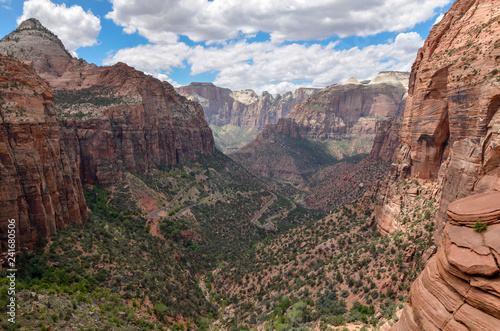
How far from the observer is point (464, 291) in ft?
45.0

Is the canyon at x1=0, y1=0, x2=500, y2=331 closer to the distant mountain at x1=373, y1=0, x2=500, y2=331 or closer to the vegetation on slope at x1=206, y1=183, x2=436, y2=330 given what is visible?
the distant mountain at x1=373, y1=0, x2=500, y2=331

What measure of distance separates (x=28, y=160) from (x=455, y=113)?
2212 inches

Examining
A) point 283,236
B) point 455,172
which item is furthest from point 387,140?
point 455,172

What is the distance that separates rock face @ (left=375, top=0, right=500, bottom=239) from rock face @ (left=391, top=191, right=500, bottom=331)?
11.8 meters

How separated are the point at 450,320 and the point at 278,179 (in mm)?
185156

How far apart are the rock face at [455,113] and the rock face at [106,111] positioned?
7229 centimetres

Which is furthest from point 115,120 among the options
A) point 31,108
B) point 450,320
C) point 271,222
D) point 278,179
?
point 278,179

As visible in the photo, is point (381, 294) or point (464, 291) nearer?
point (464, 291)

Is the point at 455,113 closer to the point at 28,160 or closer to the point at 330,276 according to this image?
the point at 330,276

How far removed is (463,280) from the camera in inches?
551

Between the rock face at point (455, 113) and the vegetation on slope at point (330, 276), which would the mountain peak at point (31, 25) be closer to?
the vegetation on slope at point (330, 276)

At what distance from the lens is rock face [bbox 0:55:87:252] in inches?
1358

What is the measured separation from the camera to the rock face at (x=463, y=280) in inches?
504

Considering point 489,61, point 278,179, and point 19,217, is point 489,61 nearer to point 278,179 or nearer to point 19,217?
point 19,217
